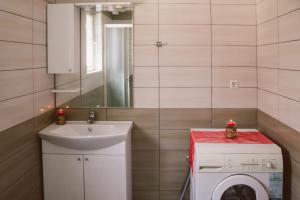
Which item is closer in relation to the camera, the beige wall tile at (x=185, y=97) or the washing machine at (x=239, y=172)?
the washing machine at (x=239, y=172)

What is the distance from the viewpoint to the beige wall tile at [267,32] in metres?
2.38

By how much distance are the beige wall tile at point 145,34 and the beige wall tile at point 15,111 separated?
1.07 metres

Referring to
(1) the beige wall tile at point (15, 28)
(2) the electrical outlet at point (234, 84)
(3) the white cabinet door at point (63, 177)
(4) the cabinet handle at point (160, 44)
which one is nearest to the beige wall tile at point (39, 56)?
(1) the beige wall tile at point (15, 28)

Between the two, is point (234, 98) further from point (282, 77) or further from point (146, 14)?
point (146, 14)

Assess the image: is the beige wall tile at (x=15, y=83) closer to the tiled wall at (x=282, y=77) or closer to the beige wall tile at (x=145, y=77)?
the beige wall tile at (x=145, y=77)

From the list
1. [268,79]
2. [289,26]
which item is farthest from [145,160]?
[289,26]

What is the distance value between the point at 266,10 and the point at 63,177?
2169 mm

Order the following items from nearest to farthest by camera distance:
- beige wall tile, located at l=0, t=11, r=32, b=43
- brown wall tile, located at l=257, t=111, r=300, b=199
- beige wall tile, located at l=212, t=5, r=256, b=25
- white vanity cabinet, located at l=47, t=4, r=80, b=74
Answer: beige wall tile, located at l=0, t=11, r=32, b=43, brown wall tile, located at l=257, t=111, r=300, b=199, white vanity cabinet, located at l=47, t=4, r=80, b=74, beige wall tile, located at l=212, t=5, r=256, b=25

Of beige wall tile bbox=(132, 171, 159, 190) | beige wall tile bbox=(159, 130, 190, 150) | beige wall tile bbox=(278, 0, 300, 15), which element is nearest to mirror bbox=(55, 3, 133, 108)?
beige wall tile bbox=(159, 130, 190, 150)

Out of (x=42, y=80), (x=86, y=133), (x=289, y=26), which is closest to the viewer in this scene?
(x=289, y=26)

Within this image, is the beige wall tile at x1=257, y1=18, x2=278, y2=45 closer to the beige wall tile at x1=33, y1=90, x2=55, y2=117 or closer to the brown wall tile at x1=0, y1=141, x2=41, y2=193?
the beige wall tile at x1=33, y1=90, x2=55, y2=117

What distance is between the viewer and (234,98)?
2867mm

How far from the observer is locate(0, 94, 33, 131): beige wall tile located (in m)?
2.01

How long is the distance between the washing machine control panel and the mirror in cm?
99
